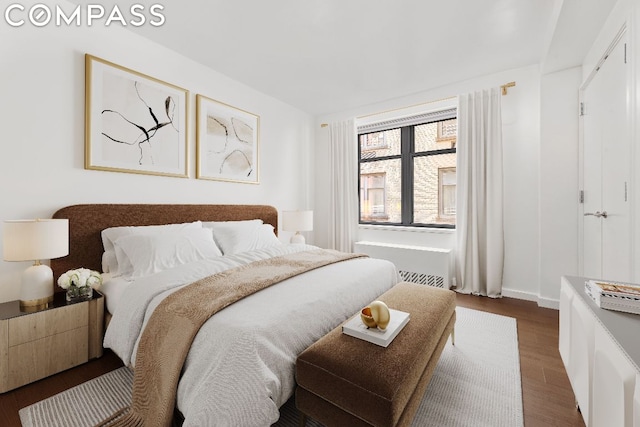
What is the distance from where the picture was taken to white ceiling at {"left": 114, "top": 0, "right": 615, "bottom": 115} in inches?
86.4

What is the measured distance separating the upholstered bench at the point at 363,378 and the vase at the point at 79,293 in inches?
67.1

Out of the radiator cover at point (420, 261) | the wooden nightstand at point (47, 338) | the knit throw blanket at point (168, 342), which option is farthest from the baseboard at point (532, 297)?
the wooden nightstand at point (47, 338)

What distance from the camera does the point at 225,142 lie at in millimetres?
3340

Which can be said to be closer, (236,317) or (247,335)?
(247,335)

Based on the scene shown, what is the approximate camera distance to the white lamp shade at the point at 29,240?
1.70 meters

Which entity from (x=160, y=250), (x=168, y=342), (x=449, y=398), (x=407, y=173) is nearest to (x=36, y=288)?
(x=160, y=250)

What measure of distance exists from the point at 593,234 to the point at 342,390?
8.90 feet

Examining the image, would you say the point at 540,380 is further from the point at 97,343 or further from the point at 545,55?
the point at 97,343

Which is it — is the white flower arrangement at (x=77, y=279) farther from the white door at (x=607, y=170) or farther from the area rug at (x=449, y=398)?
the white door at (x=607, y=170)

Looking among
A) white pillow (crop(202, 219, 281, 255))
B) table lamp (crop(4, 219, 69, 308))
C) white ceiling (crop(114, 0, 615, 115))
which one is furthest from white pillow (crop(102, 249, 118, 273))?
white ceiling (crop(114, 0, 615, 115))

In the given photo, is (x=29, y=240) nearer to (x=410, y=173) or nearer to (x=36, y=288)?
(x=36, y=288)

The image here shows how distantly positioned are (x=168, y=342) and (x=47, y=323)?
1103mm

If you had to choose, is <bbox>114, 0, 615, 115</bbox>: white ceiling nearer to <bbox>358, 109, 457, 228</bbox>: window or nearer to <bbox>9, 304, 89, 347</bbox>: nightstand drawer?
<bbox>358, 109, 457, 228</bbox>: window

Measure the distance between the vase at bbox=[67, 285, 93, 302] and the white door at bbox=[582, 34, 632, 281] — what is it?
11.8 ft
